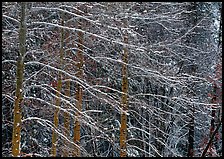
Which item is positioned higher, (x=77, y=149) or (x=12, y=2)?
(x=12, y=2)

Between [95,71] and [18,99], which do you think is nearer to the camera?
[18,99]

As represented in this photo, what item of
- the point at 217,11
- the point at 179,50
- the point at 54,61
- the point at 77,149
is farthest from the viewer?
the point at 217,11

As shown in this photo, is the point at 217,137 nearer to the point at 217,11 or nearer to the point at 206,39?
the point at 206,39

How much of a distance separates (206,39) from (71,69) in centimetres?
843

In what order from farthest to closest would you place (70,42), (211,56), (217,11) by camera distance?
(217,11) → (211,56) → (70,42)

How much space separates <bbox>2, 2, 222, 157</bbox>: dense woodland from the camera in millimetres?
8500

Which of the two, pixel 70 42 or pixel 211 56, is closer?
pixel 70 42

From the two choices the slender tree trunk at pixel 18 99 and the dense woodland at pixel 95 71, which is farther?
the dense woodland at pixel 95 71

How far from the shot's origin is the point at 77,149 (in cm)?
841

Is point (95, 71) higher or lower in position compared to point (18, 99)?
lower

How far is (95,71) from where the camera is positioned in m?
13.6

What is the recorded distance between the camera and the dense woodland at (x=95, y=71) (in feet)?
27.9

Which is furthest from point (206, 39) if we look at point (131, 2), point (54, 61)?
point (54, 61)

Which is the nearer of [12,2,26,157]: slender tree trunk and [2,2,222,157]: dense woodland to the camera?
[12,2,26,157]: slender tree trunk
